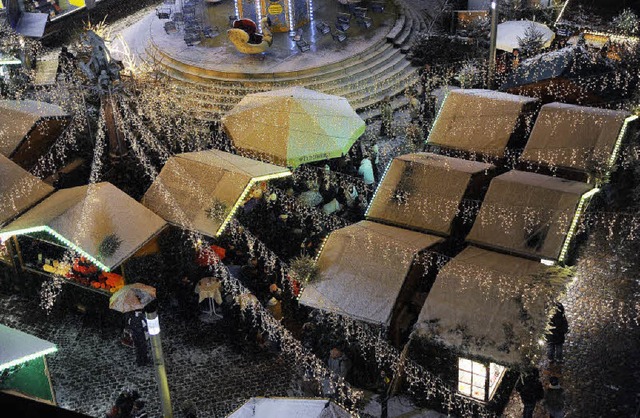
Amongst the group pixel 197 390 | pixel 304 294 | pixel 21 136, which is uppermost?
pixel 21 136

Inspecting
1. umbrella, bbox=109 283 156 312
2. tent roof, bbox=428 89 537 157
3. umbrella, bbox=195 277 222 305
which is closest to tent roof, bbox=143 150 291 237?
umbrella, bbox=195 277 222 305

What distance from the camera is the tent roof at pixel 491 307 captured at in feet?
33.9

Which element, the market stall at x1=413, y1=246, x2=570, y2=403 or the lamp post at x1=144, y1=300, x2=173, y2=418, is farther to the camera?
the market stall at x1=413, y1=246, x2=570, y2=403

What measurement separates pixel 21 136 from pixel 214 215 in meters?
4.94

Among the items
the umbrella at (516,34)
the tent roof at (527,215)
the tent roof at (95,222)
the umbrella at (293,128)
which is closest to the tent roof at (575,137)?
the tent roof at (527,215)

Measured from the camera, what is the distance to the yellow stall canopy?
48.8 feet

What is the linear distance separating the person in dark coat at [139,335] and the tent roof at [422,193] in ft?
14.9

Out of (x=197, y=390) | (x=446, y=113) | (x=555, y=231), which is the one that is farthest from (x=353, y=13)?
(x=197, y=390)

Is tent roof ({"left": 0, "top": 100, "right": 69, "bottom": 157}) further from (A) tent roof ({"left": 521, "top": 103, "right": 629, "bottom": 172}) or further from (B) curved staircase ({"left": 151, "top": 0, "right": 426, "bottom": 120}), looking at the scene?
(A) tent roof ({"left": 521, "top": 103, "right": 629, "bottom": 172})

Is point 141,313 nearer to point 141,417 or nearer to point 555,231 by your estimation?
point 141,417

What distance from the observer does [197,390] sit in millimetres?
11539

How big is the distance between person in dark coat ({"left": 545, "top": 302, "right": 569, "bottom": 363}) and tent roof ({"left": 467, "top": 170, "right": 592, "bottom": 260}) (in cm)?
104

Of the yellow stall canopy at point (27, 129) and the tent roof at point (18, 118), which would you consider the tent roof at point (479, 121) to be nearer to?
the yellow stall canopy at point (27, 129)

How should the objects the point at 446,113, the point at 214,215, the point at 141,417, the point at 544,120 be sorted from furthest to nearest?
the point at 446,113, the point at 544,120, the point at 214,215, the point at 141,417
